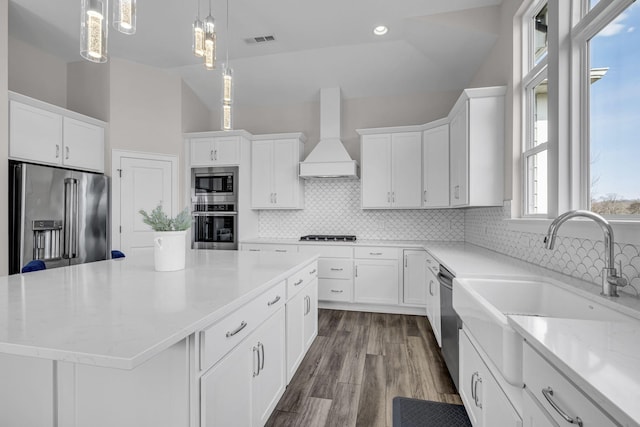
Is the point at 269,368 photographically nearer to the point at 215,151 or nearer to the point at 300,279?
the point at 300,279

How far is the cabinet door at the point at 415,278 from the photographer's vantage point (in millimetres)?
3625

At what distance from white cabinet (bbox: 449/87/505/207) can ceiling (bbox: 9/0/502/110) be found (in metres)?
0.78

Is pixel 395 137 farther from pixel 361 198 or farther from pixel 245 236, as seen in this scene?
pixel 245 236

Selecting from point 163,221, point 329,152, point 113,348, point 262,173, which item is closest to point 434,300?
point 329,152

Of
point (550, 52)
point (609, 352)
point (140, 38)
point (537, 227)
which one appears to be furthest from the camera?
point (140, 38)

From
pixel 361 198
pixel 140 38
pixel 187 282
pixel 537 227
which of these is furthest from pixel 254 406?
pixel 140 38

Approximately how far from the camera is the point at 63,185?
10.2 feet

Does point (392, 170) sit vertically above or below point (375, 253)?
above

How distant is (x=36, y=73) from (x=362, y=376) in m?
4.81

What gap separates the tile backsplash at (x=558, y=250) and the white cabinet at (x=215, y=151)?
3253 mm

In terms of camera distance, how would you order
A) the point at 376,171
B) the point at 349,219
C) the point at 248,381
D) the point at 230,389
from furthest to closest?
the point at 349,219 < the point at 376,171 < the point at 248,381 < the point at 230,389

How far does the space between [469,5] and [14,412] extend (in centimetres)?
413

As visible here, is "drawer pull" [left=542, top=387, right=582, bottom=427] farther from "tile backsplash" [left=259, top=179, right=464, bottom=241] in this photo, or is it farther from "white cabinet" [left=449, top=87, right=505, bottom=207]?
"tile backsplash" [left=259, top=179, right=464, bottom=241]

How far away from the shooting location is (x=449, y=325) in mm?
2197
